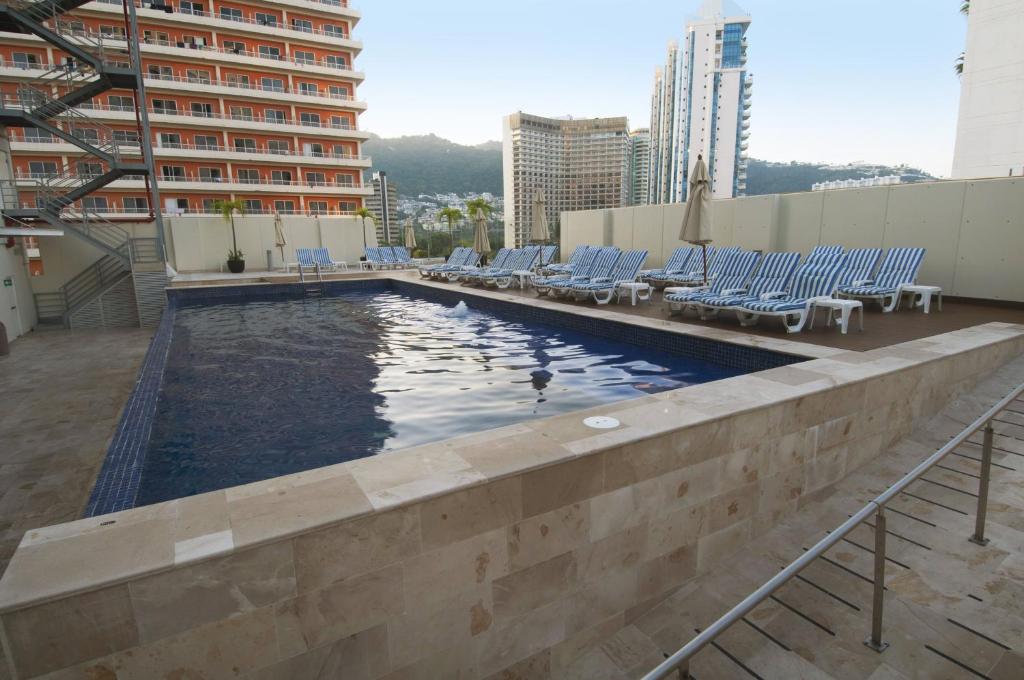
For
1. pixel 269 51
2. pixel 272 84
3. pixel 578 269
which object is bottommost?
pixel 578 269

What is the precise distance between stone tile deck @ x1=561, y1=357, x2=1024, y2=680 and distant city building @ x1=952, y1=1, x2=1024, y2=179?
28015 mm

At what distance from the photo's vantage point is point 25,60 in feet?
104

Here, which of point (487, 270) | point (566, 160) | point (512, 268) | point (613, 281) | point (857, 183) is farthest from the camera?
point (566, 160)

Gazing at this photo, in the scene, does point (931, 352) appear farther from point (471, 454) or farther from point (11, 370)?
point (11, 370)

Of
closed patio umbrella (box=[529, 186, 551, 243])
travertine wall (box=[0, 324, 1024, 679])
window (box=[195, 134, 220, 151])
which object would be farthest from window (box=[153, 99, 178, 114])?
travertine wall (box=[0, 324, 1024, 679])

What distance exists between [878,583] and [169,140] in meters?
42.1

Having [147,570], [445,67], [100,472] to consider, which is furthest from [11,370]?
[445,67]

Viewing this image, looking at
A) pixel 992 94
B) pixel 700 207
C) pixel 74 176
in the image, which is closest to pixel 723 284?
pixel 700 207

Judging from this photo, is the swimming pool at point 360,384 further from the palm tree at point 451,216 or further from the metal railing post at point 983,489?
the palm tree at point 451,216

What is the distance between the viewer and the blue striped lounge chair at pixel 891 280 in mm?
7625

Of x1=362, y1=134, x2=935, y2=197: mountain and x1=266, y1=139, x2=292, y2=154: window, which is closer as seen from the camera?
x1=266, y1=139, x2=292, y2=154: window

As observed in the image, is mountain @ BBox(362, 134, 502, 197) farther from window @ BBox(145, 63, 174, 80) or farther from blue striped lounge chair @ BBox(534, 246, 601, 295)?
blue striped lounge chair @ BBox(534, 246, 601, 295)

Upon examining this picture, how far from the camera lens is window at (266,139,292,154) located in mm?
37938

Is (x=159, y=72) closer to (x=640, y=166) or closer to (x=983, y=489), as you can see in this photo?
(x=983, y=489)
